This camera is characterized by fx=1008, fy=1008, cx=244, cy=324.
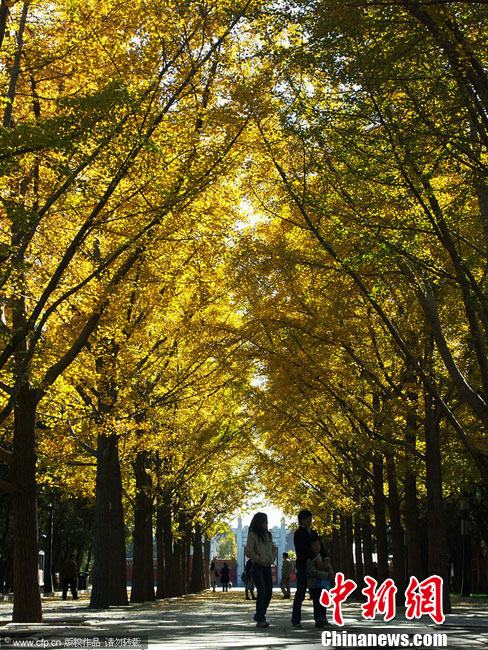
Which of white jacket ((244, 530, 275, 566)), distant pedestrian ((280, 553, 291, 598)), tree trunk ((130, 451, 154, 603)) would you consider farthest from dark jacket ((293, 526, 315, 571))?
distant pedestrian ((280, 553, 291, 598))

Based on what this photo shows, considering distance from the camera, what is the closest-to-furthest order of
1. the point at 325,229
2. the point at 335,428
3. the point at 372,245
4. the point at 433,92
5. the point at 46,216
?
the point at 433,92 → the point at 372,245 → the point at 46,216 → the point at 325,229 → the point at 335,428

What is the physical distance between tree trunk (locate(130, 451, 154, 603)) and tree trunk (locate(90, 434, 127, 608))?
5198 millimetres

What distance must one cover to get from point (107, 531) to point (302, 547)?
9.63 metres

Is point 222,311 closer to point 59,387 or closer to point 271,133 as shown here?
point 59,387

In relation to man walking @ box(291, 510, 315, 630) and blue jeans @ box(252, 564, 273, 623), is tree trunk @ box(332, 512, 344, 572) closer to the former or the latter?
blue jeans @ box(252, 564, 273, 623)

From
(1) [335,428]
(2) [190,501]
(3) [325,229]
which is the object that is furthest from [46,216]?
(2) [190,501]

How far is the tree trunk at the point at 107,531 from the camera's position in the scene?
73.0 ft

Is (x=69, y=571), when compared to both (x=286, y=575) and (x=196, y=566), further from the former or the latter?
(x=196, y=566)

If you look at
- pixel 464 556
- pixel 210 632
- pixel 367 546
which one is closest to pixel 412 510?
pixel 210 632

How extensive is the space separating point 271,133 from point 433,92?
4.73m

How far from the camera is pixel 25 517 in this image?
1616 centimetres

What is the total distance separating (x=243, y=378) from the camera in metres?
24.9

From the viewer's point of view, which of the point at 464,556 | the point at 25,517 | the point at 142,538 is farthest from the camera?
the point at 464,556

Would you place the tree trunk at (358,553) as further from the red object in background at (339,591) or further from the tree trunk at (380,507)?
the red object in background at (339,591)
